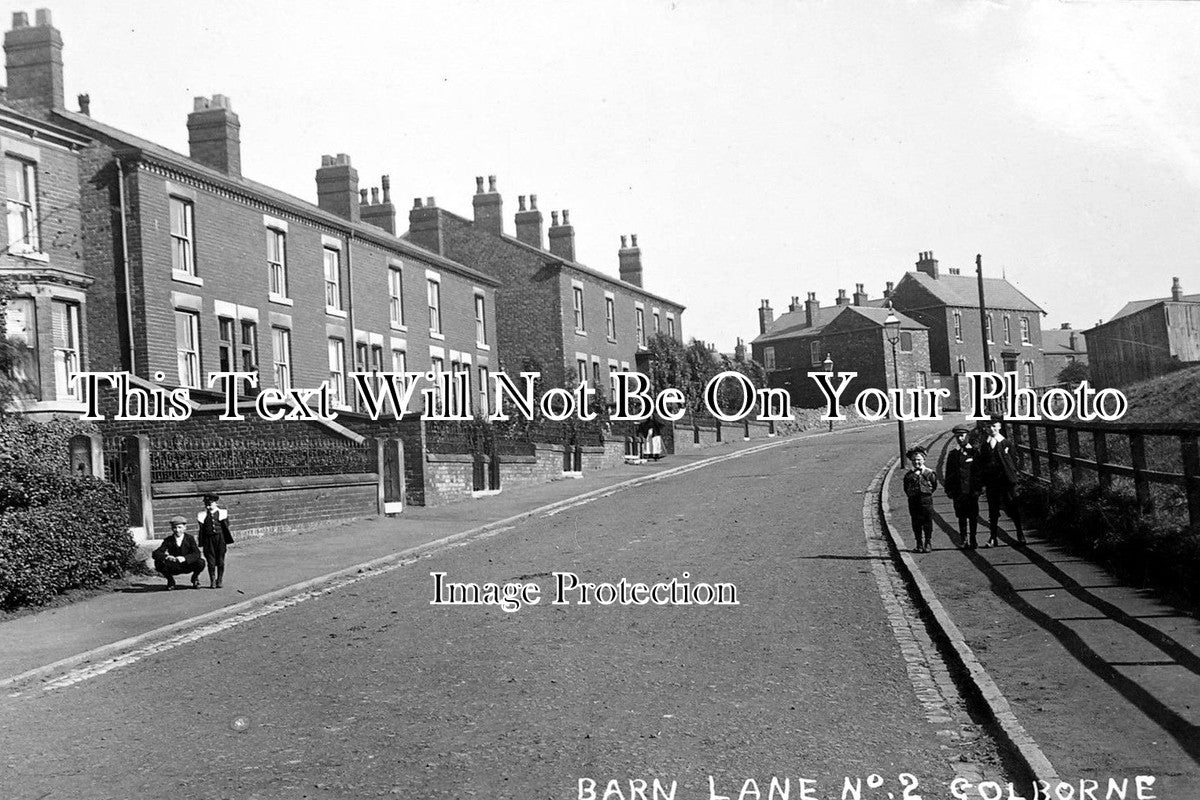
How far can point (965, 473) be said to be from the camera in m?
16.9

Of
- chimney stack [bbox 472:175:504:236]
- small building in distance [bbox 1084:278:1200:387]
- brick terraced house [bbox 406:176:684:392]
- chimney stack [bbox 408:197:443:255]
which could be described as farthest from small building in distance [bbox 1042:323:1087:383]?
small building in distance [bbox 1084:278:1200:387]

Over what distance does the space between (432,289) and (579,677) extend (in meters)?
33.8

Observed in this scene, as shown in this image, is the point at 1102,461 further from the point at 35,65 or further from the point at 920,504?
the point at 35,65

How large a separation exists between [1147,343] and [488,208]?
109 ft

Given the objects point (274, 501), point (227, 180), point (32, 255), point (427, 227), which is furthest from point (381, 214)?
point (274, 501)

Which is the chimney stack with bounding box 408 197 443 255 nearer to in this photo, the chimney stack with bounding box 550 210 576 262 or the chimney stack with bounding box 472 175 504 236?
the chimney stack with bounding box 472 175 504 236

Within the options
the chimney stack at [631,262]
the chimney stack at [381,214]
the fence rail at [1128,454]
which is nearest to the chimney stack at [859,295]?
the chimney stack at [631,262]

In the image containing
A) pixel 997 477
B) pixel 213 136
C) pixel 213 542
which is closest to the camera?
pixel 213 542

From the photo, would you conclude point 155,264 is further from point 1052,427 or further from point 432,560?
point 1052,427

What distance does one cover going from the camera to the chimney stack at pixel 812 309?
312 feet


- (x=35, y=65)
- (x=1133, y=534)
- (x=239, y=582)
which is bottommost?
(x=239, y=582)

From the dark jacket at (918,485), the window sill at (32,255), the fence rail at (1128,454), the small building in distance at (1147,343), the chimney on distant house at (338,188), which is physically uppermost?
the chimney on distant house at (338,188)

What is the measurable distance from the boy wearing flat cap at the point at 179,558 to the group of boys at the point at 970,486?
957cm

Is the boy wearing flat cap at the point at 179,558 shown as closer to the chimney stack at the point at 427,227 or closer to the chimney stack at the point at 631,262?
the chimney stack at the point at 427,227
